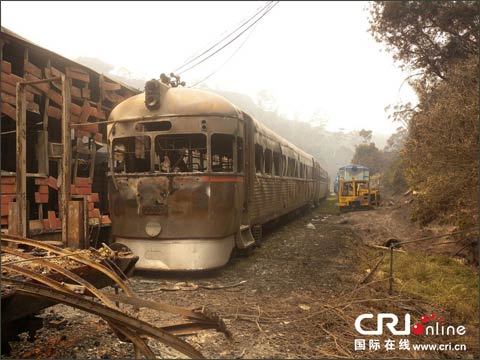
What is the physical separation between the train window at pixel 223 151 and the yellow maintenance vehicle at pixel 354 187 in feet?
40.9

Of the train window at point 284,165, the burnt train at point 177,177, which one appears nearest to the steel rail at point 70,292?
the burnt train at point 177,177

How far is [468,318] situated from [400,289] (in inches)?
38.4

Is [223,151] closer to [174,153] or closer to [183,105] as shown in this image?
[174,153]

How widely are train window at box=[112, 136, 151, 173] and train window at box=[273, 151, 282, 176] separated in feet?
14.0

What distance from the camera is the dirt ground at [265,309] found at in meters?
3.46

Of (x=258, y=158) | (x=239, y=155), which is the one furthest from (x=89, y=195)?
(x=258, y=158)

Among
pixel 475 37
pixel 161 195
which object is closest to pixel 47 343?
pixel 161 195

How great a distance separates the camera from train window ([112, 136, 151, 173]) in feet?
21.9

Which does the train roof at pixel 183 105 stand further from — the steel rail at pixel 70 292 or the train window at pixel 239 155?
the steel rail at pixel 70 292

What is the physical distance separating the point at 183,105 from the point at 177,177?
4.19 feet

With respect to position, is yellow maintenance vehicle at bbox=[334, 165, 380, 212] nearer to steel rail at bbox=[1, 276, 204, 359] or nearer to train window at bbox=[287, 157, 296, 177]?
train window at bbox=[287, 157, 296, 177]

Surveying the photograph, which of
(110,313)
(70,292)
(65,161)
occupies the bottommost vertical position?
(110,313)

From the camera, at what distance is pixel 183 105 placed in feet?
21.0

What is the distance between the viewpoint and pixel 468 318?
16.9 feet
